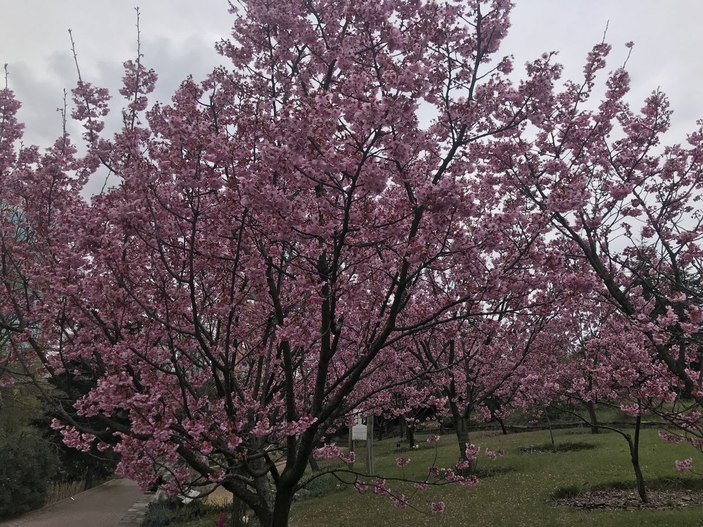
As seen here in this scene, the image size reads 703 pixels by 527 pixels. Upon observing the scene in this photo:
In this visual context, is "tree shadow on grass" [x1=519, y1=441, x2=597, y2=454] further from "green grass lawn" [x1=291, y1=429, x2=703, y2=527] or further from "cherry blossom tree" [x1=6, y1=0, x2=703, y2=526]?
"cherry blossom tree" [x1=6, y1=0, x2=703, y2=526]

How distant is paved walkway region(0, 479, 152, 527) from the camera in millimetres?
14275

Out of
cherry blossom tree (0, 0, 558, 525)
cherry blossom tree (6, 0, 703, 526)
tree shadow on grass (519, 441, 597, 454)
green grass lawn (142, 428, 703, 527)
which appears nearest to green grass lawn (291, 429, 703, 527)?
green grass lawn (142, 428, 703, 527)

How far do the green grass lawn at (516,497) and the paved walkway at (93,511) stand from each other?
123 inches

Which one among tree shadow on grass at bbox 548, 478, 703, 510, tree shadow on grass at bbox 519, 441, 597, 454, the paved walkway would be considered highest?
tree shadow on grass at bbox 519, 441, 597, 454

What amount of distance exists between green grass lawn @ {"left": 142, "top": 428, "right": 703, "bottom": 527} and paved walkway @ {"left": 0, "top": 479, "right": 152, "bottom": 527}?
123 inches

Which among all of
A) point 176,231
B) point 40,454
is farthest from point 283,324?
point 40,454

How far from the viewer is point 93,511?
640 inches

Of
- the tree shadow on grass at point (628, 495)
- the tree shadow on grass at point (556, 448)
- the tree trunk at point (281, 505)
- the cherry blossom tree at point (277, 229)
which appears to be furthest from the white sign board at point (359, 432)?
the tree trunk at point (281, 505)

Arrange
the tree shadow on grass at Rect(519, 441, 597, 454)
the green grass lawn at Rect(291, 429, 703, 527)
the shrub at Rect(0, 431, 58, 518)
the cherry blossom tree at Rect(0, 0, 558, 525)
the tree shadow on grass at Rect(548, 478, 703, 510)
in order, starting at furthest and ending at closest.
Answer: the tree shadow on grass at Rect(519, 441, 597, 454), the shrub at Rect(0, 431, 58, 518), the tree shadow on grass at Rect(548, 478, 703, 510), the green grass lawn at Rect(291, 429, 703, 527), the cherry blossom tree at Rect(0, 0, 558, 525)

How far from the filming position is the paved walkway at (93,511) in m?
14.3

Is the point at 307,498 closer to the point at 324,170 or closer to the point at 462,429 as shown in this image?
the point at 462,429

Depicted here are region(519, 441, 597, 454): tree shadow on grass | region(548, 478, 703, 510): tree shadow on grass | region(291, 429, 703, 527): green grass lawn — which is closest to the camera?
region(291, 429, 703, 527): green grass lawn

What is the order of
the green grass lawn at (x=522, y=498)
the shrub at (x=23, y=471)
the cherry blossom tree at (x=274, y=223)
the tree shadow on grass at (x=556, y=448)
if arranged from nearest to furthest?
1. the cherry blossom tree at (x=274, y=223)
2. the green grass lawn at (x=522, y=498)
3. the shrub at (x=23, y=471)
4. the tree shadow on grass at (x=556, y=448)

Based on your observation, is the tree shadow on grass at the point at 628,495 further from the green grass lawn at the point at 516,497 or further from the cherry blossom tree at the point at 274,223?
the cherry blossom tree at the point at 274,223
